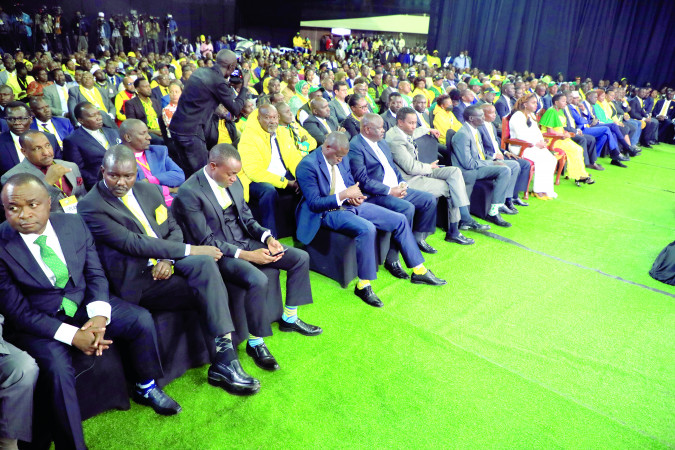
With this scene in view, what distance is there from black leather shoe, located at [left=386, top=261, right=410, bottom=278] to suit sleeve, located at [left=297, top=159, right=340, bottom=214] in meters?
0.82

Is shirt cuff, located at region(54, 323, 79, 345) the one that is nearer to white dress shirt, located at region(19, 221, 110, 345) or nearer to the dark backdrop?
white dress shirt, located at region(19, 221, 110, 345)

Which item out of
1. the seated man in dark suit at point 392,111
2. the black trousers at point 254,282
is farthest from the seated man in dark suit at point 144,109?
the black trousers at point 254,282

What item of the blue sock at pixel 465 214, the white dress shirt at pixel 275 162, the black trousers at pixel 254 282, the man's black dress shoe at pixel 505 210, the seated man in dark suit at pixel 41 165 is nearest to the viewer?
the black trousers at pixel 254 282

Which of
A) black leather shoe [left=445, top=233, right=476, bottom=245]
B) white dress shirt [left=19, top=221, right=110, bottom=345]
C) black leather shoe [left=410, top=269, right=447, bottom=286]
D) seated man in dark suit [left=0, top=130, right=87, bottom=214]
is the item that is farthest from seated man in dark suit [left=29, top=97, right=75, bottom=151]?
black leather shoe [left=445, top=233, right=476, bottom=245]

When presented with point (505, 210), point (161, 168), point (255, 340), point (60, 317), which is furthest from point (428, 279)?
point (60, 317)

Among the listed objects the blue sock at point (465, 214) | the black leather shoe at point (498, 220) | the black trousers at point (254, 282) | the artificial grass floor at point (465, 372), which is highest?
the black trousers at point (254, 282)

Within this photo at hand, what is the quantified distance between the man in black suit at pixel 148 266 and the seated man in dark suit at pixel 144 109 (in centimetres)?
336

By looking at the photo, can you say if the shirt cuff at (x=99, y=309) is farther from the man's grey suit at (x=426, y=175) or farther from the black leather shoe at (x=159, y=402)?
the man's grey suit at (x=426, y=175)

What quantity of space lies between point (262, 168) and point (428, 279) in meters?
1.72

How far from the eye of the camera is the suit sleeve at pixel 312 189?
3.34 meters

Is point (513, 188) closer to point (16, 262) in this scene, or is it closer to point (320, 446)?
point (320, 446)

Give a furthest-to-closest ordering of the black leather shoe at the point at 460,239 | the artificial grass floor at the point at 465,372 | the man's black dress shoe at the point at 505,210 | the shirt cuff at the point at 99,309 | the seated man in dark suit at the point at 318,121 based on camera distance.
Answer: the man's black dress shoe at the point at 505,210 < the seated man in dark suit at the point at 318,121 < the black leather shoe at the point at 460,239 < the artificial grass floor at the point at 465,372 < the shirt cuff at the point at 99,309

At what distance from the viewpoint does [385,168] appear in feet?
13.4

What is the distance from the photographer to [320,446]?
2.12 metres
